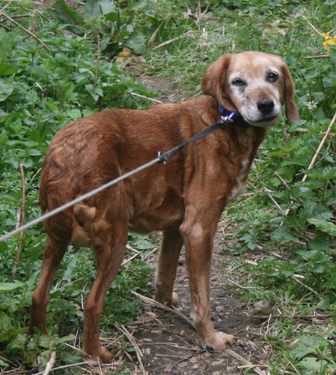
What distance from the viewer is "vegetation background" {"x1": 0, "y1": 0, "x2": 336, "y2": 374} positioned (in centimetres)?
505

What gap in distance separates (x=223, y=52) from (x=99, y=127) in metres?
4.40

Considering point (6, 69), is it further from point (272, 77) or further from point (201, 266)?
point (201, 266)

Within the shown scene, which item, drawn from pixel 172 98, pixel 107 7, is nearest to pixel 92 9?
pixel 107 7

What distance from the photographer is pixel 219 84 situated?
17.1 feet

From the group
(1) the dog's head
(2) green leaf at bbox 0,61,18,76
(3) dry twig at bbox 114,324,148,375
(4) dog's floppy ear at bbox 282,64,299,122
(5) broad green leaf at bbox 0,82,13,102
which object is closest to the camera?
(3) dry twig at bbox 114,324,148,375

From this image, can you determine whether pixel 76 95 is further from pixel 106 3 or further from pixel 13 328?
pixel 13 328

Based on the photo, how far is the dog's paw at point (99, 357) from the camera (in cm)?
472

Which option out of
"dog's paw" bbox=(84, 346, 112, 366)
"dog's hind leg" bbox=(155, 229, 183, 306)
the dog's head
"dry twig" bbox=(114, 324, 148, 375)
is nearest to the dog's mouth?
the dog's head

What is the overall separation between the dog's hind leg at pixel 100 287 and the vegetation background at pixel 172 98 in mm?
122

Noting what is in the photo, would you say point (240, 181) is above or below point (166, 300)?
above

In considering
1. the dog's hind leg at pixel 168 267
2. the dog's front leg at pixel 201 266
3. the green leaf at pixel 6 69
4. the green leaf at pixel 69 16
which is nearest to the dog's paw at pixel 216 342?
A: the dog's front leg at pixel 201 266

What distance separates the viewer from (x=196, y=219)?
200 inches

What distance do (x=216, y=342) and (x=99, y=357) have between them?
81 centimetres

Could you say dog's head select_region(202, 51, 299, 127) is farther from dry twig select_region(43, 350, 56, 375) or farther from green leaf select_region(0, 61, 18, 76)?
green leaf select_region(0, 61, 18, 76)
